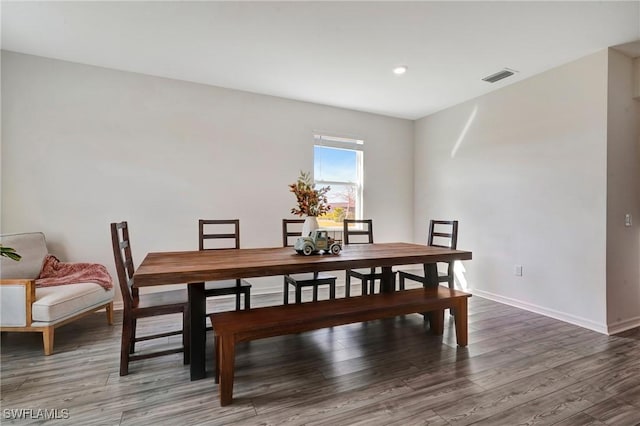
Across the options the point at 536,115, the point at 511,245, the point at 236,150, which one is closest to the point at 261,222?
the point at 236,150

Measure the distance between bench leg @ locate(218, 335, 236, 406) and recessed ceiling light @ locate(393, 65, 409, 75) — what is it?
9.83ft

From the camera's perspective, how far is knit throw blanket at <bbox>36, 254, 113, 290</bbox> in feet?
9.04

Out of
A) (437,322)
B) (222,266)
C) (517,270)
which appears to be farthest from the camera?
(517,270)

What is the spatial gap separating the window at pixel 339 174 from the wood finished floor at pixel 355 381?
7.18ft

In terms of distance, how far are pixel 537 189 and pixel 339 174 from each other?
2491 mm

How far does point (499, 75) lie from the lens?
3.44 metres

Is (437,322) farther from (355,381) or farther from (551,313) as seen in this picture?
(551,313)

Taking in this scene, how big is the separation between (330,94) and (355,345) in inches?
119

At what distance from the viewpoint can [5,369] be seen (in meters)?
2.10

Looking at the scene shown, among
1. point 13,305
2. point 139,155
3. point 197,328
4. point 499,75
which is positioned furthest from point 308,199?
point 499,75

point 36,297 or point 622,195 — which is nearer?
point 36,297

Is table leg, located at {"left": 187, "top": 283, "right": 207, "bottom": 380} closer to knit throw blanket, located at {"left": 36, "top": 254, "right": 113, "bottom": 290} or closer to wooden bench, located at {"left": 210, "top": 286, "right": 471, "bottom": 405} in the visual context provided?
wooden bench, located at {"left": 210, "top": 286, "right": 471, "bottom": 405}

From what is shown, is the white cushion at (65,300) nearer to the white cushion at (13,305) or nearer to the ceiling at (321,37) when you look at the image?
the white cushion at (13,305)

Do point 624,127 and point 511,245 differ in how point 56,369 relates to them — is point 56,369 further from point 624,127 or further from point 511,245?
point 624,127
